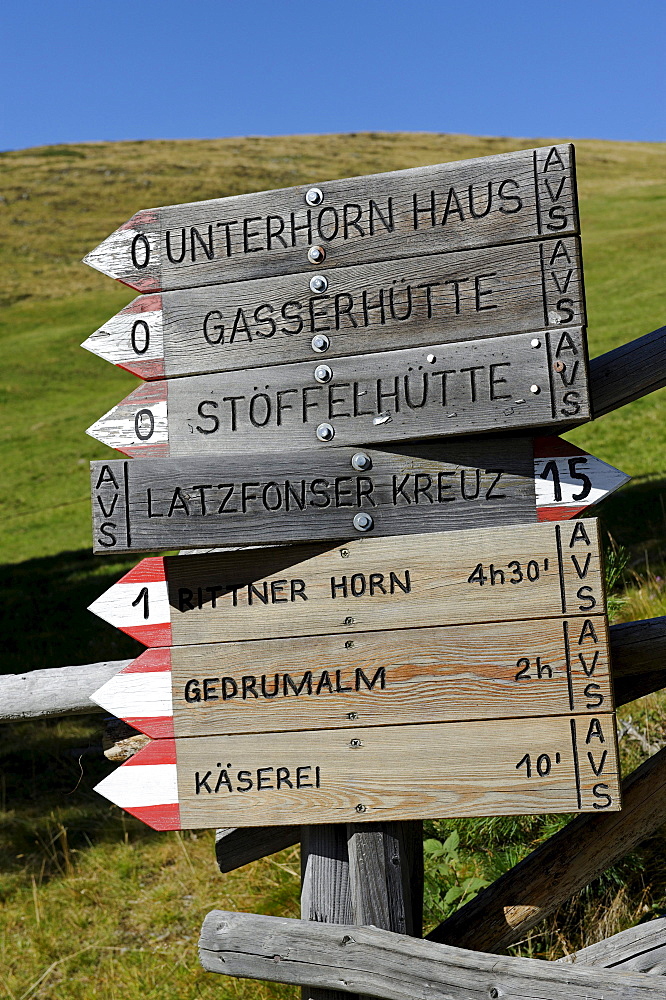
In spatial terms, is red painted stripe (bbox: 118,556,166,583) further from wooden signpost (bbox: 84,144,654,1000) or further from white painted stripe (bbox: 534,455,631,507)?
white painted stripe (bbox: 534,455,631,507)

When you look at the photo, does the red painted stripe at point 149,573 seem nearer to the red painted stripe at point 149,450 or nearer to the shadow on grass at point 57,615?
the red painted stripe at point 149,450

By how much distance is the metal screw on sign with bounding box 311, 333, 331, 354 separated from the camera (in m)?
2.44

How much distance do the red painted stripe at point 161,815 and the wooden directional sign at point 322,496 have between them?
0.80 metres

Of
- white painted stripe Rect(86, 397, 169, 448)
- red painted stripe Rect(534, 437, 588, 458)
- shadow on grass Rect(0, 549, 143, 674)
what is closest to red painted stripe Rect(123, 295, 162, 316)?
white painted stripe Rect(86, 397, 169, 448)

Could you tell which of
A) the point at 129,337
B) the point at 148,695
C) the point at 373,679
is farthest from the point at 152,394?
the point at 373,679

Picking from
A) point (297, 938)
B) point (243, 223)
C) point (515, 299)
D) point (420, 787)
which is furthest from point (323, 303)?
point (297, 938)

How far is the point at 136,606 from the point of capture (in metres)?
2.60

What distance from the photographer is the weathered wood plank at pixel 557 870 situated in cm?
282

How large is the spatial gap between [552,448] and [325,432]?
24.9 inches

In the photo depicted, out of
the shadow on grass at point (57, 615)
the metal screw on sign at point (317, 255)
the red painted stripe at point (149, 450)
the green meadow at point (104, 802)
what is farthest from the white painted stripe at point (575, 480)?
the shadow on grass at point (57, 615)

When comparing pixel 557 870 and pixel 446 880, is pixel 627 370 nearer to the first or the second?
pixel 557 870

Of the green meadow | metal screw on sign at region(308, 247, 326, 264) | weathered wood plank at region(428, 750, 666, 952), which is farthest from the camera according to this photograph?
the green meadow

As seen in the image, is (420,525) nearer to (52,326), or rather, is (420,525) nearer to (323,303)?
(323,303)

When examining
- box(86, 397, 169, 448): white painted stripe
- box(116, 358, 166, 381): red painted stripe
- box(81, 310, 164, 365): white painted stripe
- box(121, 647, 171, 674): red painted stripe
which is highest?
box(81, 310, 164, 365): white painted stripe
